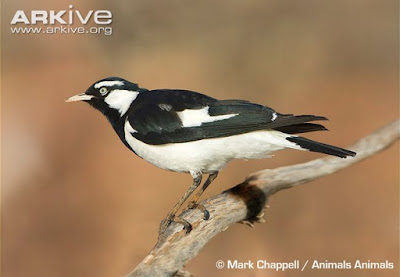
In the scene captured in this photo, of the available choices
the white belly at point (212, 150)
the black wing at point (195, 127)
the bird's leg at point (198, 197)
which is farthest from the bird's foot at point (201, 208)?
the black wing at point (195, 127)

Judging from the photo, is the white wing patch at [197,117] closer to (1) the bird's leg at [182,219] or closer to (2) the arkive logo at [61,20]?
(1) the bird's leg at [182,219]

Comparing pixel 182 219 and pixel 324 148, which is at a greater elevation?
pixel 324 148

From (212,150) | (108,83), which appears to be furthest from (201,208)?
(108,83)

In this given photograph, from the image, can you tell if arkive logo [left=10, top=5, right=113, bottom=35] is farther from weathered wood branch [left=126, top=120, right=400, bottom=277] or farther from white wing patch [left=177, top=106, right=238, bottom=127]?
weathered wood branch [left=126, top=120, right=400, bottom=277]

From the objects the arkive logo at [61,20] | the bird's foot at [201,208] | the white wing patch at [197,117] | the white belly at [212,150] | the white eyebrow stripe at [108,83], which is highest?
the arkive logo at [61,20]

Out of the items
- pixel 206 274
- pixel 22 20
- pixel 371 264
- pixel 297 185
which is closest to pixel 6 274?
pixel 206 274

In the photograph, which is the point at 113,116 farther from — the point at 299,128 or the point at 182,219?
the point at 299,128
